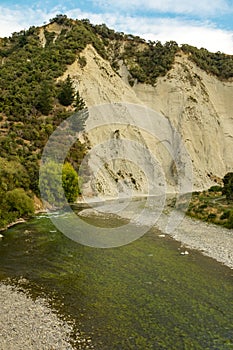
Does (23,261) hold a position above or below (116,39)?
below

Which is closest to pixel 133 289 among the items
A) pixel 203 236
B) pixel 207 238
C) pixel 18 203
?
pixel 207 238

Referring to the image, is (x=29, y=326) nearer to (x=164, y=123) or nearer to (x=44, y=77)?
(x=44, y=77)

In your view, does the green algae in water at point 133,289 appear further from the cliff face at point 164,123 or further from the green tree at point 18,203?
the cliff face at point 164,123

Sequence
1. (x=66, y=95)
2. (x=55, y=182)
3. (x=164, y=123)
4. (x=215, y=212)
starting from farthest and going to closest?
(x=164, y=123)
(x=66, y=95)
(x=55, y=182)
(x=215, y=212)

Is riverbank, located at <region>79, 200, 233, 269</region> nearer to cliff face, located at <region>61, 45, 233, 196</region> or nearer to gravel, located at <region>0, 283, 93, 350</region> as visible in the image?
gravel, located at <region>0, 283, 93, 350</region>

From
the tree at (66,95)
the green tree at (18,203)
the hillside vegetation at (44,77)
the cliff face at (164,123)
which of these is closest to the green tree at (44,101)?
the hillside vegetation at (44,77)

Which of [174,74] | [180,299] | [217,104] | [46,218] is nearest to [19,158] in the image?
[46,218]

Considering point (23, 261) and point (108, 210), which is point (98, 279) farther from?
point (108, 210)
